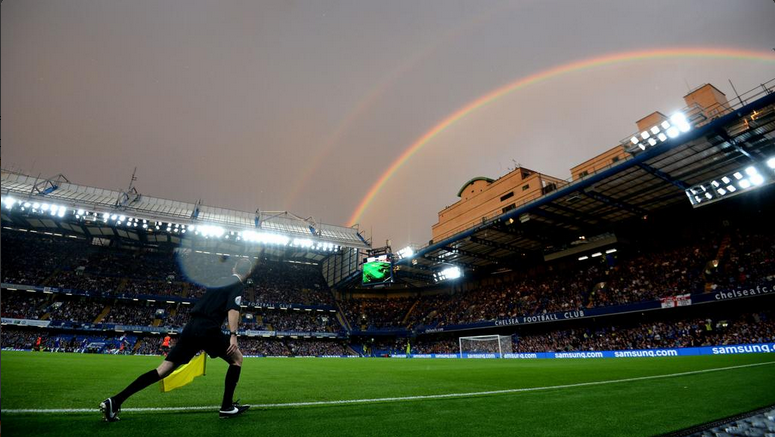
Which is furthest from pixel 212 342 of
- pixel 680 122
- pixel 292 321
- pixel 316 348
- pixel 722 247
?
pixel 292 321

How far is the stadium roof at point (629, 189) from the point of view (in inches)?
826

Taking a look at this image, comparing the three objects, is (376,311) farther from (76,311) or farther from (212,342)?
(212,342)

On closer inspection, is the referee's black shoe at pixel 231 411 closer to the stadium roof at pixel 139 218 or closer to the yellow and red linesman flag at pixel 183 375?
the yellow and red linesman flag at pixel 183 375

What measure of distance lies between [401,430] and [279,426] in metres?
1.66

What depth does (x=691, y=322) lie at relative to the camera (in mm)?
26656

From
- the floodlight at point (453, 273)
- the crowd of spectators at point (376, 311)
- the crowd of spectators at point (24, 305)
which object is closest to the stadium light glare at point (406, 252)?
the floodlight at point (453, 273)

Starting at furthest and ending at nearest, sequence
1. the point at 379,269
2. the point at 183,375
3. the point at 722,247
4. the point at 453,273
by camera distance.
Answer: the point at 453,273 → the point at 379,269 → the point at 722,247 → the point at 183,375

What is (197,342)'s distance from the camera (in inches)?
208

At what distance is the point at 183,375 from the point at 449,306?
46.7m

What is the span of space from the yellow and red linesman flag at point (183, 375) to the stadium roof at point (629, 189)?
25.4 m

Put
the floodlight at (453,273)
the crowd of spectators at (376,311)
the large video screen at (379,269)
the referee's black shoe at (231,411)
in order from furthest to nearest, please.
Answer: the crowd of spectators at (376,311)
the floodlight at (453,273)
the large video screen at (379,269)
the referee's black shoe at (231,411)

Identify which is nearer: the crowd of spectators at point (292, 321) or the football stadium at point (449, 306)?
the football stadium at point (449, 306)

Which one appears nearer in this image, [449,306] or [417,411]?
[417,411]

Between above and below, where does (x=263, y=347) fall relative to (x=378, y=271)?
below
